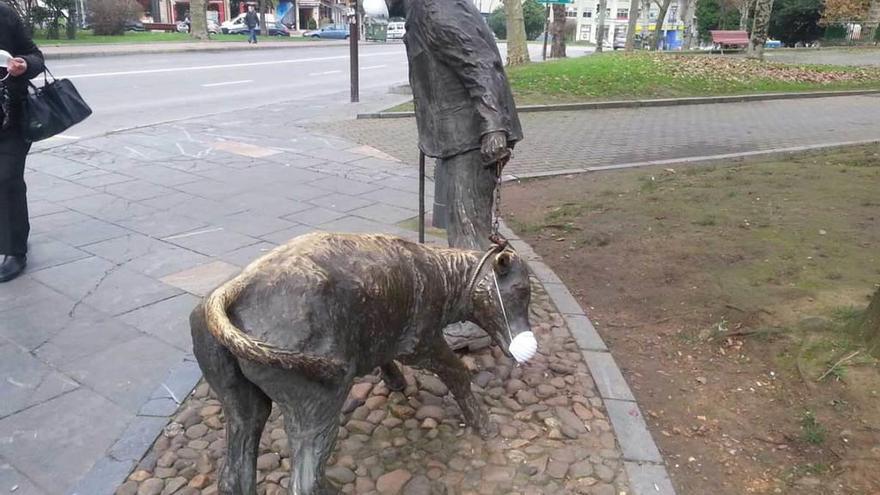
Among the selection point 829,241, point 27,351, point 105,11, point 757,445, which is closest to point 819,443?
point 757,445

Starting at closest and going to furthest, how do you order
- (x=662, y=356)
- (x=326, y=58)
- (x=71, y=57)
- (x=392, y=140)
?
(x=662, y=356) < (x=392, y=140) < (x=71, y=57) < (x=326, y=58)

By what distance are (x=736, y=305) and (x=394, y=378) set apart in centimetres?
257

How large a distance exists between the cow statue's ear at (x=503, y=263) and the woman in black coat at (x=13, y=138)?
373cm

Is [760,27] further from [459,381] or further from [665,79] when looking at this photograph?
[459,381]

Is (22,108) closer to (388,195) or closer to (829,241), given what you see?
(388,195)

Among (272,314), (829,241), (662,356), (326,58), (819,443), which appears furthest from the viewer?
(326,58)

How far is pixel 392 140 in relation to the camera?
10586 mm

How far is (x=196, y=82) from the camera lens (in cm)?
1641

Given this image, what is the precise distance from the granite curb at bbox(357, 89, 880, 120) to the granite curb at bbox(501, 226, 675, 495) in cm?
813

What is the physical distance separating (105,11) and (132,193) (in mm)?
28900

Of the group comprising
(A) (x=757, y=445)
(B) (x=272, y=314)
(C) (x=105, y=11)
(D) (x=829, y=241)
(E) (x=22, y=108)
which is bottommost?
(A) (x=757, y=445)

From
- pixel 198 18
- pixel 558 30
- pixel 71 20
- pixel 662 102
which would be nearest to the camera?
pixel 662 102

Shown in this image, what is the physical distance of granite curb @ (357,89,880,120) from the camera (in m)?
12.7

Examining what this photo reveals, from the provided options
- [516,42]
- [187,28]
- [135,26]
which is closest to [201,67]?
[516,42]
